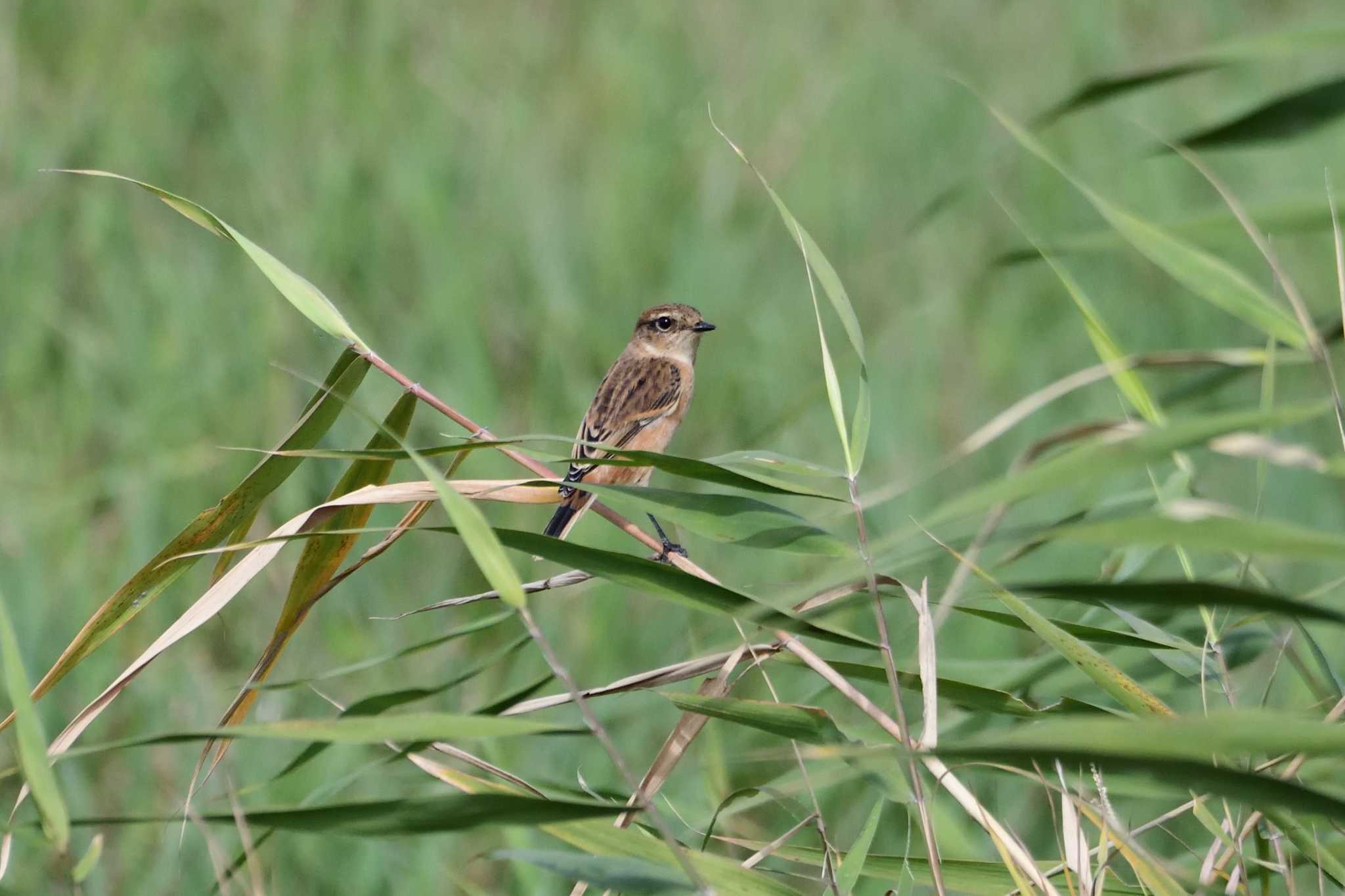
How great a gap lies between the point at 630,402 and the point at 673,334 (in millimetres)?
551

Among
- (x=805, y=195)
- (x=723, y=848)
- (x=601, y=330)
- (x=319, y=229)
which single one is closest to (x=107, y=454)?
(x=319, y=229)

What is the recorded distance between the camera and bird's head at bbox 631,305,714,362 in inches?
209

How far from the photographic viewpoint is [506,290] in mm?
6645

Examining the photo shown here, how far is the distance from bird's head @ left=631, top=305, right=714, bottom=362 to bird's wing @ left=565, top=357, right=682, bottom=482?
26cm

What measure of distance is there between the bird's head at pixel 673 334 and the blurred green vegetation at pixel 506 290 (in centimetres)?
48

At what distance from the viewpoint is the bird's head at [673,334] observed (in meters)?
5.30

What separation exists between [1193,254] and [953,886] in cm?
100

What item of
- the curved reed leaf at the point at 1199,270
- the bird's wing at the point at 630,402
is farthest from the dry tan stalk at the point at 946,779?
the bird's wing at the point at 630,402

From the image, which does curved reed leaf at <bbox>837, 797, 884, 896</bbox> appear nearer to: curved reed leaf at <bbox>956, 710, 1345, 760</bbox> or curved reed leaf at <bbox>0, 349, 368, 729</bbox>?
curved reed leaf at <bbox>956, 710, 1345, 760</bbox>

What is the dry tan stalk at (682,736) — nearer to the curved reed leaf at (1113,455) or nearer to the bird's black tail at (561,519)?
the curved reed leaf at (1113,455)

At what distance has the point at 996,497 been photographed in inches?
60.7

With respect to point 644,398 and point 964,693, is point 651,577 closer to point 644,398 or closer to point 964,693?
→ point 964,693

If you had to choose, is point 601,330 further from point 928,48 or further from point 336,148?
point 928,48

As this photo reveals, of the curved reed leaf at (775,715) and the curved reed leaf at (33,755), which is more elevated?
the curved reed leaf at (33,755)
